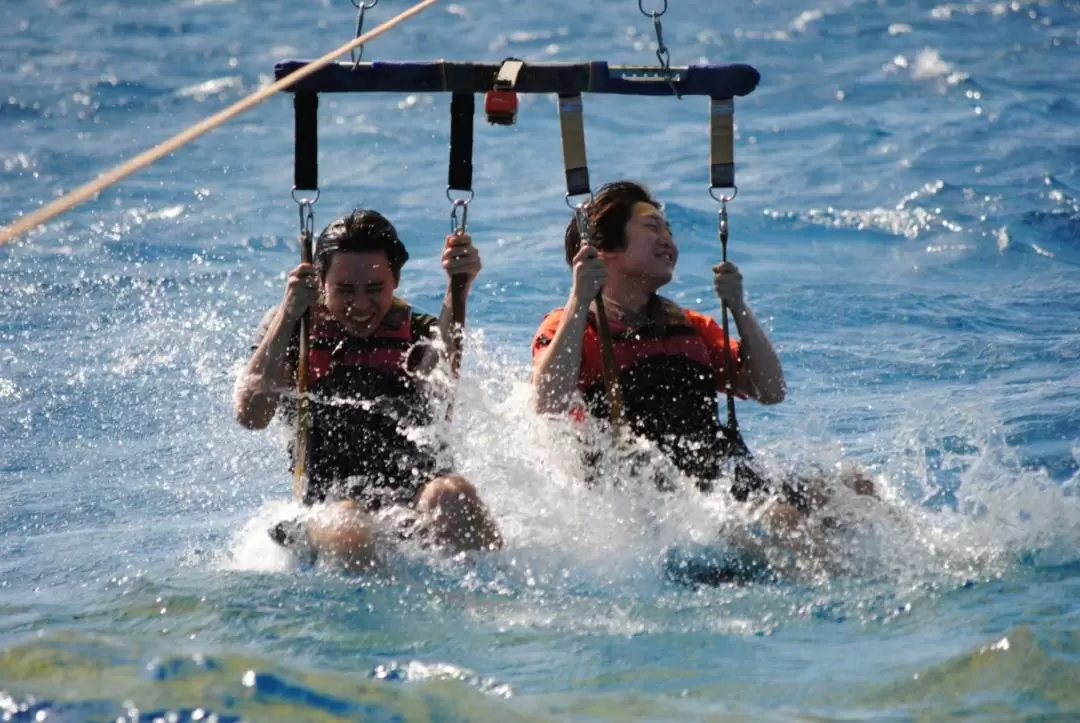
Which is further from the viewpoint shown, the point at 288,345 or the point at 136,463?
the point at 136,463

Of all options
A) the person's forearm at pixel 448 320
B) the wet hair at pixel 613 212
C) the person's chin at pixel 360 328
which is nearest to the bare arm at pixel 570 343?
the wet hair at pixel 613 212

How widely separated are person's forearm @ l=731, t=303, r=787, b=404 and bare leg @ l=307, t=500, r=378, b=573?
1506mm

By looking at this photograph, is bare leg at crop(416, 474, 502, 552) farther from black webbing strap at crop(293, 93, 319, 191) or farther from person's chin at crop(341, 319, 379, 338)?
black webbing strap at crop(293, 93, 319, 191)

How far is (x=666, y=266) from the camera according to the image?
18.1 feet

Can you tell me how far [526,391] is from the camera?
18.0 feet

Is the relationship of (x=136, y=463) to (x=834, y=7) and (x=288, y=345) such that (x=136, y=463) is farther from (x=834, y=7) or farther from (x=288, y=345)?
(x=834, y=7)

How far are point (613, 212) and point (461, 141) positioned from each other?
0.62 m

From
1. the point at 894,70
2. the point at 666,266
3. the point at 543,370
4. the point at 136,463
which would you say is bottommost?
the point at 136,463

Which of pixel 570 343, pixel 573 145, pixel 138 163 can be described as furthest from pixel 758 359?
pixel 138 163

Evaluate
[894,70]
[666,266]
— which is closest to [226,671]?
[666,266]

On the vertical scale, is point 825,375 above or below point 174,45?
below

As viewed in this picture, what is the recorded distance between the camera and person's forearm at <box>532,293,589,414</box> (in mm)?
5195

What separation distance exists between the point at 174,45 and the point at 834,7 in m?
8.39

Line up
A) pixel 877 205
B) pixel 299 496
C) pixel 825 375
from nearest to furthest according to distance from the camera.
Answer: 1. pixel 299 496
2. pixel 825 375
3. pixel 877 205
